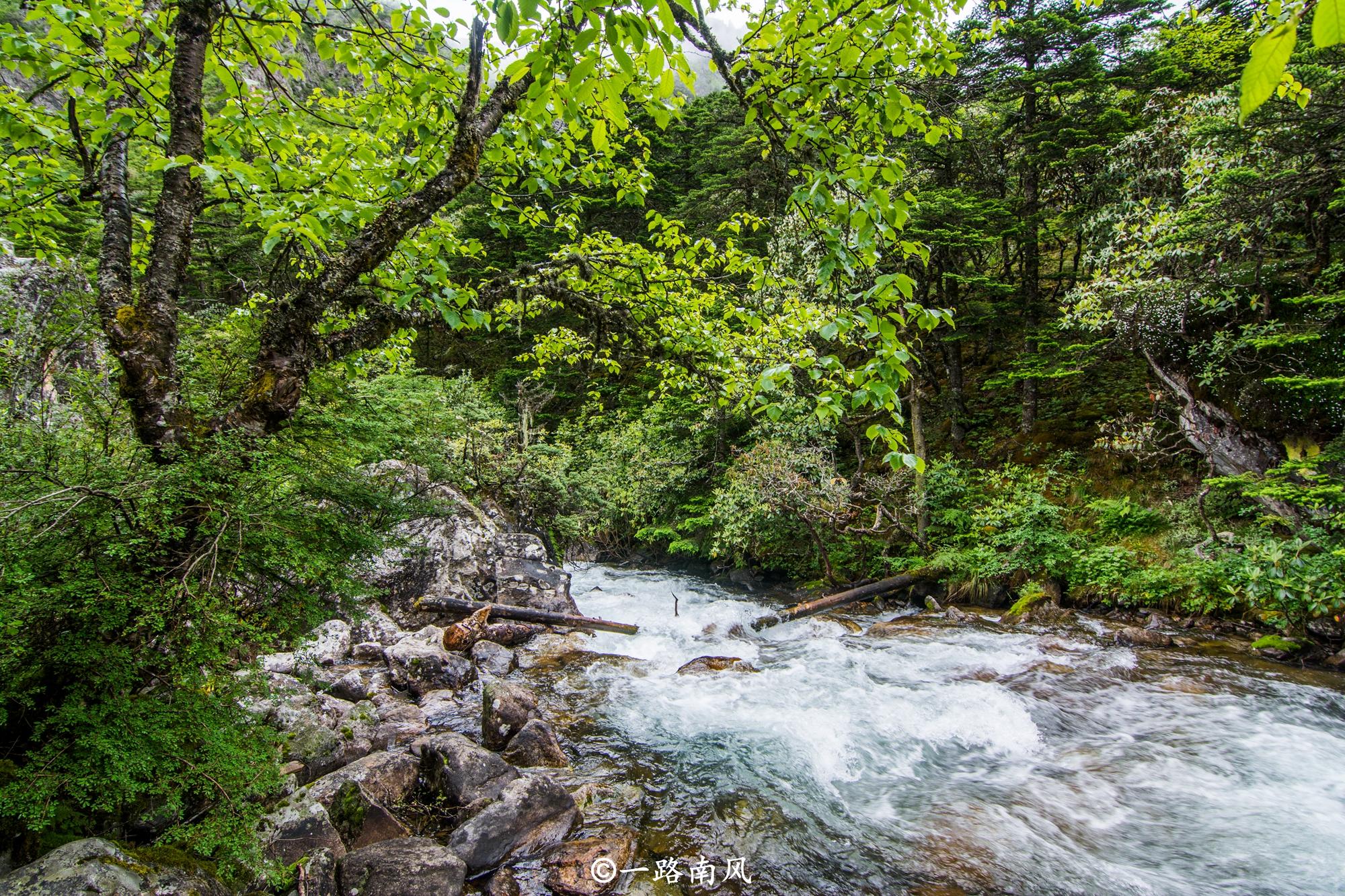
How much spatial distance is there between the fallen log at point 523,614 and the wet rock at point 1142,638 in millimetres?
7601

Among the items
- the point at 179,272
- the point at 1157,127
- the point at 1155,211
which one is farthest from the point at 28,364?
the point at 1157,127

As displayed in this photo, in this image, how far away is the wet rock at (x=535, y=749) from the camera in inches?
232

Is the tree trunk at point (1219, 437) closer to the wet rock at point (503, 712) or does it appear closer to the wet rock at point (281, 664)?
the wet rock at point (503, 712)

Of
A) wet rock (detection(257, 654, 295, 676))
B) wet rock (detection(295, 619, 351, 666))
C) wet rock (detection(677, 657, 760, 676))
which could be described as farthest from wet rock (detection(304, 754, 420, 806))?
wet rock (detection(677, 657, 760, 676))

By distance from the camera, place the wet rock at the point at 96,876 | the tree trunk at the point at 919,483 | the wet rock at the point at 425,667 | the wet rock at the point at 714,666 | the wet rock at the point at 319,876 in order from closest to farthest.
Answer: the wet rock at the point at 96,876 → the wet rock at the point at 319,876 → the wet rock at the point at 425,667 → the wet rock at the point at 714,666 → the tree trunk at the point at 919,483

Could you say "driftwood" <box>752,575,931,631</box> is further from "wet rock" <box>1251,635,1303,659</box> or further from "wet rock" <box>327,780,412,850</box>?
"wet rock" <box>327,780,412,850</box>

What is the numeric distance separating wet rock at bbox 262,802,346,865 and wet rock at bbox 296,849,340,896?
3.6 inches

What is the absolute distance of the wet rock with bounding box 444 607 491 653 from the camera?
9.20 metres

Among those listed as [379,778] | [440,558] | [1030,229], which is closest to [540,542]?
[440,558]

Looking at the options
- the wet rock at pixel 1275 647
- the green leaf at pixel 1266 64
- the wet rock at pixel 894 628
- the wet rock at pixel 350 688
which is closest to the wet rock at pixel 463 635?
the wet rock at pixel 350 688

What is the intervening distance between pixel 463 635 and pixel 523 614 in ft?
4.82

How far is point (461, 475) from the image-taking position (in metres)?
13.1

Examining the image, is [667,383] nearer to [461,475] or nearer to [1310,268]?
[461,475]

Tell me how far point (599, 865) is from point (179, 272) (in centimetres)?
459
